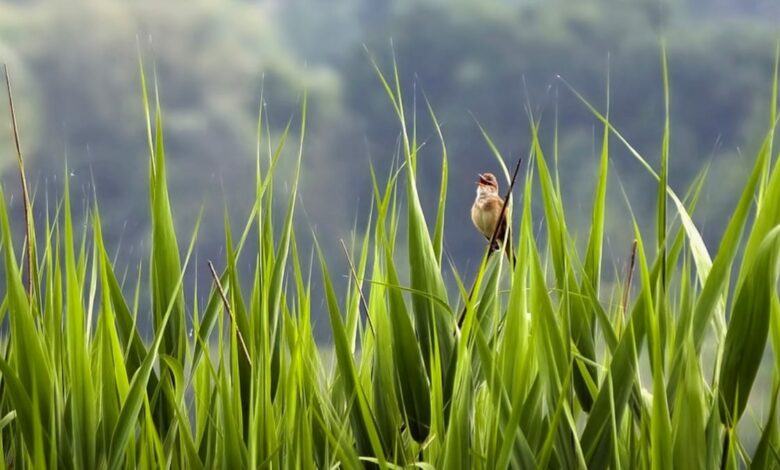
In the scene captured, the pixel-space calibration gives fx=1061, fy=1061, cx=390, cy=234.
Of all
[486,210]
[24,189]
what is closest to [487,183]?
[486,210]

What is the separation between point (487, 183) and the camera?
192cm

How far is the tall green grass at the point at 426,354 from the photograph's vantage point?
0.83 meters

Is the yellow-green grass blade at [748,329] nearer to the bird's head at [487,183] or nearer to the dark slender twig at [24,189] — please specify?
the dark slender twig at [24,189]

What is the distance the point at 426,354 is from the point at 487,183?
92 cm

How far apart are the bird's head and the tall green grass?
0.68 m

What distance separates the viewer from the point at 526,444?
85cm

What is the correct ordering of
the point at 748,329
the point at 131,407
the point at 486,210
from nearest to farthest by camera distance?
the point at 748,329, the point at 131,407, the point at 486,210

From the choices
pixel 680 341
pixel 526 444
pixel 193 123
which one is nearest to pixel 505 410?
pixel 526 444

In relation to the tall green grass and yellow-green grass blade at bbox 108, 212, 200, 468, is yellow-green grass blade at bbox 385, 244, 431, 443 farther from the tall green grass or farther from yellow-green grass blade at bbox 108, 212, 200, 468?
yellow-green grass blade at bbox 108, 212, 200, 468

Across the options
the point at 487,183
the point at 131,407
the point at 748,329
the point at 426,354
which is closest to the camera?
the point at 748,329

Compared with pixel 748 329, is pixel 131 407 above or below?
below

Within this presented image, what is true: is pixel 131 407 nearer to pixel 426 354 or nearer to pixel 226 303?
pixel 226 303

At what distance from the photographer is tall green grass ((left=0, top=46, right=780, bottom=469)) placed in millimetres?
828

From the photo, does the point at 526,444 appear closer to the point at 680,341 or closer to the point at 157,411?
the point at 680,341
